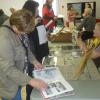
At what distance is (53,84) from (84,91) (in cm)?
21

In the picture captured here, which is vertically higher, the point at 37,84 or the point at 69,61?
the point at 37,84

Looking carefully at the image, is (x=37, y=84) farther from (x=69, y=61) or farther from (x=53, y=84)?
(x=69, y=61)

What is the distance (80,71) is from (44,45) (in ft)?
2.72

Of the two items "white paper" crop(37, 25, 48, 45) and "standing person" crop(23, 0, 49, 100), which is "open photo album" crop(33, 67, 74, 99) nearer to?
"standing person" crop(23, 0, 49, 100)

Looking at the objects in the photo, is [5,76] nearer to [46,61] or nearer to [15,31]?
[15,31]

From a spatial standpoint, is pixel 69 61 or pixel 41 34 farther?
pixel 41 34

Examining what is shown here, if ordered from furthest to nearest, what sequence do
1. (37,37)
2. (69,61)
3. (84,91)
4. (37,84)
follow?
(37,37)
(69,61)
(84,91)
(37,84)

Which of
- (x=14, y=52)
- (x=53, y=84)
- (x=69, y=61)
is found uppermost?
(x=14, y=52)

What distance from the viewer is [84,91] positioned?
165cm

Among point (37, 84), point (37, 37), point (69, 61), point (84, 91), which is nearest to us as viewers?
point (37, 84)

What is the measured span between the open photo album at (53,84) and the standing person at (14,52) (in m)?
0.06

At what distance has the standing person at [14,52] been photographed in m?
1.51

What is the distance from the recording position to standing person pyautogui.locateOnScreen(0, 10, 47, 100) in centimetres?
151

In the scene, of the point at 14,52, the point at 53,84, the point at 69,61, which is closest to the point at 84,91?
the point at 53,84
